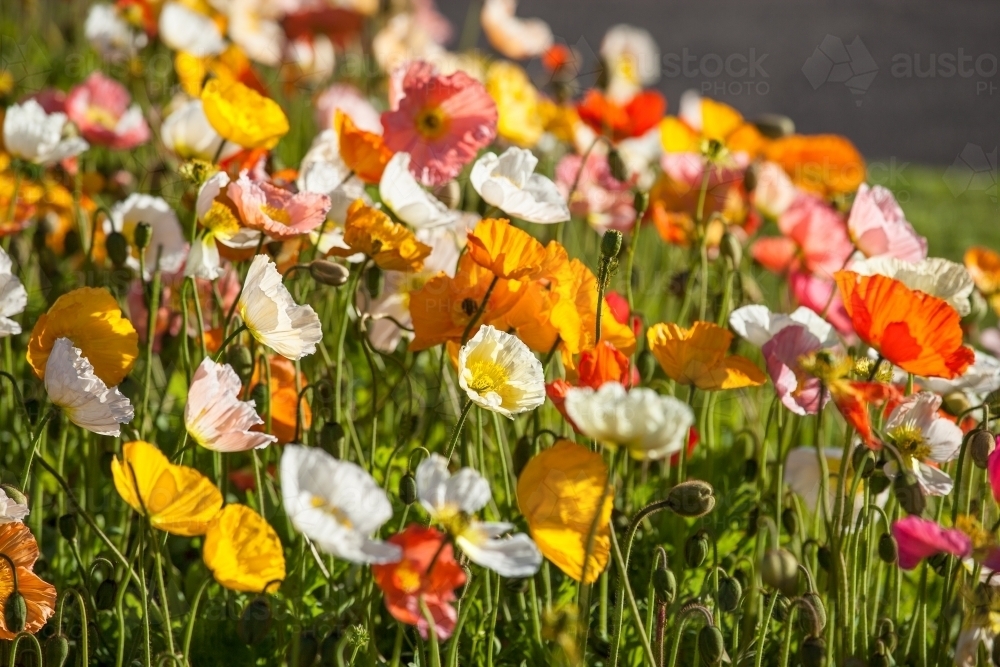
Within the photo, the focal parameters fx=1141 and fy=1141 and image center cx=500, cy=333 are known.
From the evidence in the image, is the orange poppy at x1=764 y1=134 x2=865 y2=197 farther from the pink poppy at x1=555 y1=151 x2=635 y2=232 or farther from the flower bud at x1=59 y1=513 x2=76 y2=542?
the flower bud at x1=59 y1=513 x2=76 y2=542

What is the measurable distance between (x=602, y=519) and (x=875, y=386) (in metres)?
0.27

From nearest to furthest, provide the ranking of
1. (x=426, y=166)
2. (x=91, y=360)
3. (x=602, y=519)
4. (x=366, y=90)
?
(x=602, y=519) < (x=91, y=360) < (x=426, y=166) < (x=366, y=90)

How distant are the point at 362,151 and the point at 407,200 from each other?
0.11m

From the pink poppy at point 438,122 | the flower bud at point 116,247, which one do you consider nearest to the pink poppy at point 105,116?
the flower bud at point 116,247

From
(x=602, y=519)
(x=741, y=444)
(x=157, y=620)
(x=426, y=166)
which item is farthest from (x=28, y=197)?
(x=602, y=519)

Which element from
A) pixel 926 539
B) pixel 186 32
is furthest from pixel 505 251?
pixel 186 32

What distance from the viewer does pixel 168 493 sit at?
902mm

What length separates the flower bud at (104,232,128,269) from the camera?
4.58ft

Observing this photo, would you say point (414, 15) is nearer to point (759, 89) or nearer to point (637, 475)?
point (637, 475)

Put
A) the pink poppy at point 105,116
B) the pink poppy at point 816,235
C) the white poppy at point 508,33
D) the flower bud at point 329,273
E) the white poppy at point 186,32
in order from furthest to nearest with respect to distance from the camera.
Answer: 1. the white poppy at point 508,33
2. the white poppy at point 186,32
3. the pink poppy at point 105,116
4. the pink poppy at point 816,235
5. the flower bud at point 329,273

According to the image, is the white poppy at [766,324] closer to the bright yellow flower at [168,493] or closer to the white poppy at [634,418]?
the white poppy at [634,418]

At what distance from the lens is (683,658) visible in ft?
4.09

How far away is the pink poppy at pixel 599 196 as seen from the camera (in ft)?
6.29

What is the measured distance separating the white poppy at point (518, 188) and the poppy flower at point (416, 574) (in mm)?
493
